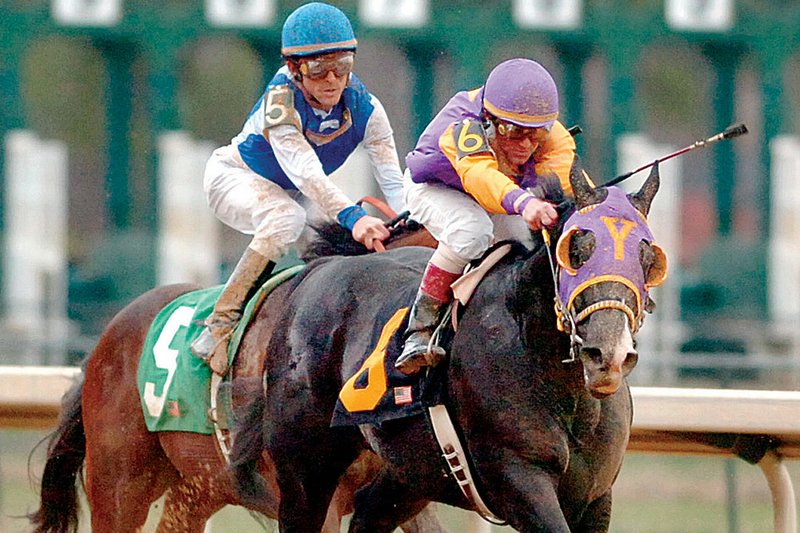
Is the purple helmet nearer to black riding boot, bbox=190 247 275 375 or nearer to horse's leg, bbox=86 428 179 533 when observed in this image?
black riding boot, bbox=190 247 275 375

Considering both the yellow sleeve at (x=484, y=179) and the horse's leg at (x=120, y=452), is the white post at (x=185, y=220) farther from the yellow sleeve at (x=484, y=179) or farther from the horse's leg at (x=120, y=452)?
the yellow sleeve at (x=484, y=179)

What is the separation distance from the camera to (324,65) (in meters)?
5.16

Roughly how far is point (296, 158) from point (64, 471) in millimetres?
1702

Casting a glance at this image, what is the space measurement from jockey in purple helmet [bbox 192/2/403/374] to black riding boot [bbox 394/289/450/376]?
30.2 inches

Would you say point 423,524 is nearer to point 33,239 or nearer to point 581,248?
point 581,248

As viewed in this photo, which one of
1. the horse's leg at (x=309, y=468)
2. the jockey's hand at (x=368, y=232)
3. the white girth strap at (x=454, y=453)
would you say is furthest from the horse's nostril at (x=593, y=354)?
the jockey's hand at (x=368, y=232)

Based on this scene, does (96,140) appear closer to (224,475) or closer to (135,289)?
(135,289)

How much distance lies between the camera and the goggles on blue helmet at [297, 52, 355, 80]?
203 inches

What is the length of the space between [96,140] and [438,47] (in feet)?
34.2

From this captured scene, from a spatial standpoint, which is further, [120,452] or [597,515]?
[120,452]

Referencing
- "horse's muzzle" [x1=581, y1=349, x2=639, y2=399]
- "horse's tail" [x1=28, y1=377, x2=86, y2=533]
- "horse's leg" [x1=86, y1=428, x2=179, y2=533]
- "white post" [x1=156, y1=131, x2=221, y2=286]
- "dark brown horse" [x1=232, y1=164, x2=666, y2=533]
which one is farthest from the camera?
"white post" [x1=156, y1=131, x2=221, y2=286]

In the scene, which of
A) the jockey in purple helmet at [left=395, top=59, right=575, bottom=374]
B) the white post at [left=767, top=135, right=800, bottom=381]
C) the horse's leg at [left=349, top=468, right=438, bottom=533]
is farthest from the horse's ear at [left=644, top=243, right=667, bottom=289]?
the white post at [left=767, top=135, right=800, bottom=381]

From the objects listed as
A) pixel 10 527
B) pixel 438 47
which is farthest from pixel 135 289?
pixel 10 527

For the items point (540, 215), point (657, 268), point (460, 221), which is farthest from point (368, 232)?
point (657, 268)
